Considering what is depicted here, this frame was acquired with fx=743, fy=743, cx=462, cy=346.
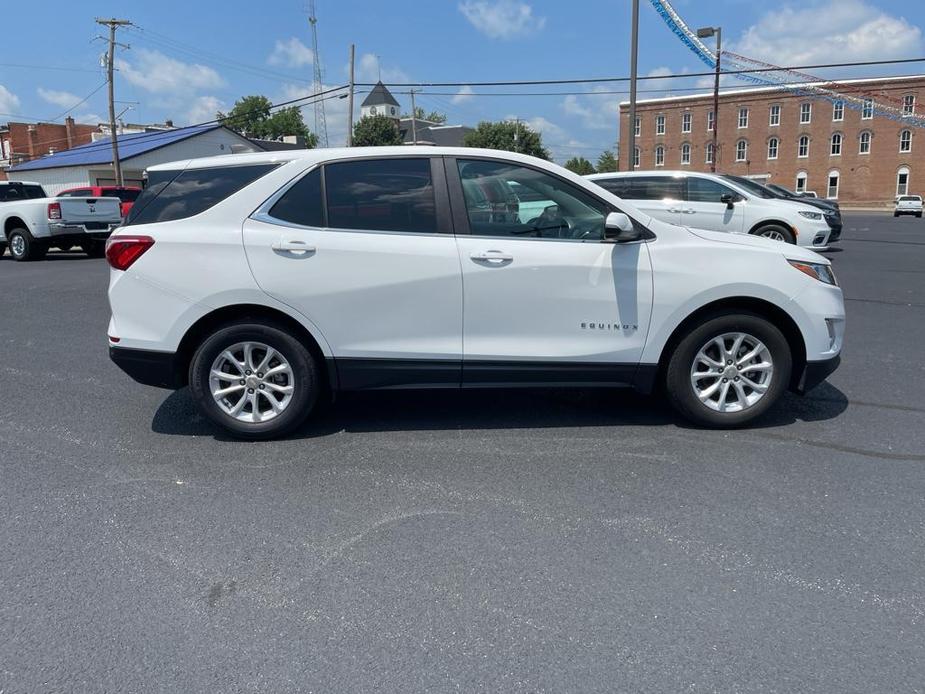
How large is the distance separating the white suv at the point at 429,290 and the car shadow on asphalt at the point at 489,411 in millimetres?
411

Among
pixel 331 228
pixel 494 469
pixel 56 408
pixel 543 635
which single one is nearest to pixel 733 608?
pixel 543 635

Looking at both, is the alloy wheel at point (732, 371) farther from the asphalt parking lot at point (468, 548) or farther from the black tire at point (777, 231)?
the black tire at point (777, 231)

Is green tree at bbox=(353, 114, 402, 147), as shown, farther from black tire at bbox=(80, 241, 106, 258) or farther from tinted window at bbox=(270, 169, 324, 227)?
tinted window at bbox=(270, 169, 324, 227)

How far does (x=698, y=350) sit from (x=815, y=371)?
780mm

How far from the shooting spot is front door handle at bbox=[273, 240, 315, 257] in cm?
447

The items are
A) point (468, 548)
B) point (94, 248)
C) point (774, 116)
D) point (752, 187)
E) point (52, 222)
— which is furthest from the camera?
point (774, 116)

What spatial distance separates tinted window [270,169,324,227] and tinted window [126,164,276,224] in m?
0.23

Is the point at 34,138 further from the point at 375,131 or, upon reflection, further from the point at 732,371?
the point at 732,371

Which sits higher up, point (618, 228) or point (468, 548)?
point (618, 228)

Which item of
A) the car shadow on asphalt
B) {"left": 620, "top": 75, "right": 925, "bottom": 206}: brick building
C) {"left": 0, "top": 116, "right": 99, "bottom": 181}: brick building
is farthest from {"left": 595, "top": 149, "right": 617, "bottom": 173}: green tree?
the car shadow on asphalt

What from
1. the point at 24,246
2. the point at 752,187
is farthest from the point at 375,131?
the point at 752,187

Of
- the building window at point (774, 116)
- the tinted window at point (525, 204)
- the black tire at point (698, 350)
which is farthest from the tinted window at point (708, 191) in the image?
the building window at point (774, 116)

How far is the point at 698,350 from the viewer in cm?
470

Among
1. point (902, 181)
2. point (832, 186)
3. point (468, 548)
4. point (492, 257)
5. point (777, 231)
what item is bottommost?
point (468, 548)
